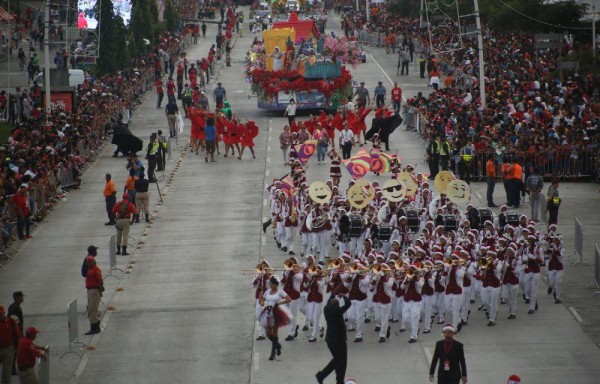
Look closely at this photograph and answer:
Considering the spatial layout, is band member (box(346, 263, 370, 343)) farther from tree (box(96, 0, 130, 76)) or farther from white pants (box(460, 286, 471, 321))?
tree (box(96, 0, 130, 76))

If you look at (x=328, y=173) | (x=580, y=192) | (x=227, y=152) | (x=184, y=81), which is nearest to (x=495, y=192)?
(x=580, y=192)

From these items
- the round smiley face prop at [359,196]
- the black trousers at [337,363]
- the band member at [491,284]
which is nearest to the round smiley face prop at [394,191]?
the round smiley face prop at [359,196]

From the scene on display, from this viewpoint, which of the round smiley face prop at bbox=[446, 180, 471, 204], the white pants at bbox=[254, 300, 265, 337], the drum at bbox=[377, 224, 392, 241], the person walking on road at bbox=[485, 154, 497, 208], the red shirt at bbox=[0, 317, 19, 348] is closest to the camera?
the red shirt at bbox=[0, 317, 19, 348]

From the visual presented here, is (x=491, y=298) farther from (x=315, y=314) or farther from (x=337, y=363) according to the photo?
(x=337, y=363)

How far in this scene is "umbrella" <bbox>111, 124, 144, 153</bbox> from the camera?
156 ft

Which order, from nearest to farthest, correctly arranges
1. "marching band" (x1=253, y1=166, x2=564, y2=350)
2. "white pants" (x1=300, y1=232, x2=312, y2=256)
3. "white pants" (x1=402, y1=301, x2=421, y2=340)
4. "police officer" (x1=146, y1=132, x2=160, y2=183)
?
"white pants" (x1=402, y1=301, x2=421, y2=340)
"marching band" (x1=253, y1=166, x2=564, y2=350)
"white pants" (x1=300, y1=232, x2=312, y2=256)
"police officer" (x1=146, y1=132, x2=160, y2=183)

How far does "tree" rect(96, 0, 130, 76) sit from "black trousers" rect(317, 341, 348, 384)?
4112 cm

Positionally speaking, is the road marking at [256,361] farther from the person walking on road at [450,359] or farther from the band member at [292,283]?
the person walking on road at [450,359]

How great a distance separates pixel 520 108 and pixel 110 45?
71.4 feet

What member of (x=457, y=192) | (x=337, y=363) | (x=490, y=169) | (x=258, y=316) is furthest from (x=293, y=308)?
(x=490, y=169)

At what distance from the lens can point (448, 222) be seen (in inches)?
1235

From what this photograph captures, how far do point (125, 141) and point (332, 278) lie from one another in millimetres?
22176

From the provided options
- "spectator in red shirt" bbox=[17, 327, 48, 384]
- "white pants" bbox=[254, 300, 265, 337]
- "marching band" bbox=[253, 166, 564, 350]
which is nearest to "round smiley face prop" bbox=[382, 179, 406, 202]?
"marching band" bbox=[253, 166, 564, 350]

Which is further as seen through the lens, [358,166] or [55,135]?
[55,135]
